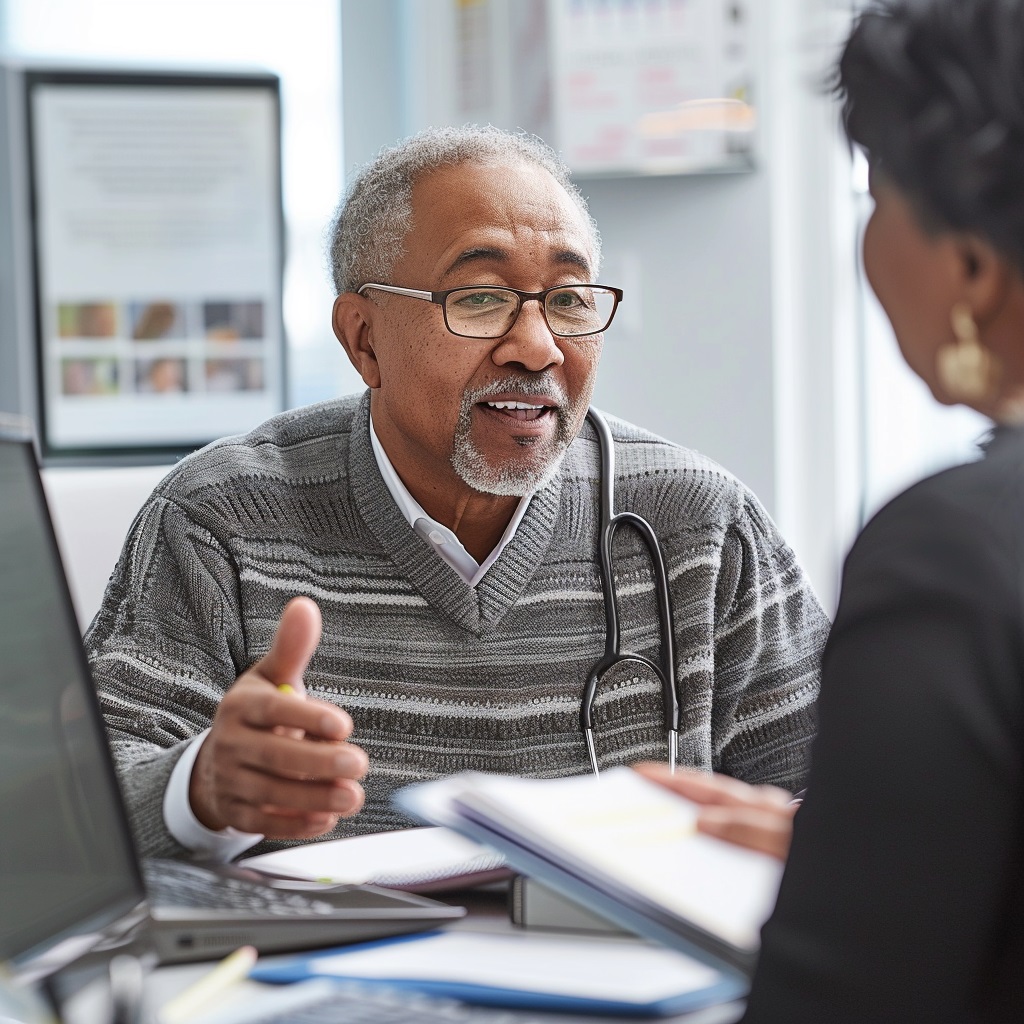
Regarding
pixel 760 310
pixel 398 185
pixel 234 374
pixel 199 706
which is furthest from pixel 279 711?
pixel 234 374

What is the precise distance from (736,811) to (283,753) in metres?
0.36

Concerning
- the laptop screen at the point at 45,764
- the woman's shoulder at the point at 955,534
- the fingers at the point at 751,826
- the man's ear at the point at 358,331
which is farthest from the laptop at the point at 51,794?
the man's ear at the point at 358,331

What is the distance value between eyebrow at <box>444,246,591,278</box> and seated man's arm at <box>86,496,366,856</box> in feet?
1.46

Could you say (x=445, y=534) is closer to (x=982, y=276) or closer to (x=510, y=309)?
(x=510, y=309)

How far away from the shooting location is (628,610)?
1.59 metres

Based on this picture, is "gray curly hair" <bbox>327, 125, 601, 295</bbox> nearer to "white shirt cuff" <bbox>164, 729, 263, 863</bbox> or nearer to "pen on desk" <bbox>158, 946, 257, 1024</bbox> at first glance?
"white shirt cuff" <bbox>164, 729, 263, 863</bbox>

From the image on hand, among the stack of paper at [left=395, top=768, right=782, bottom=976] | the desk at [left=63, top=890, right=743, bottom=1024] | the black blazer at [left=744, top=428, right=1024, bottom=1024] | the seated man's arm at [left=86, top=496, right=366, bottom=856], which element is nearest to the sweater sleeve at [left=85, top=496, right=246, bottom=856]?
the seated man's arm at [left=86, top=496, right=366, bottom=856]

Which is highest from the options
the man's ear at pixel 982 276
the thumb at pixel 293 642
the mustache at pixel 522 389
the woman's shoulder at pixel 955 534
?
the man's ear at pixel 982 276

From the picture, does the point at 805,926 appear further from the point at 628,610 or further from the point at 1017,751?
the point at 628,610

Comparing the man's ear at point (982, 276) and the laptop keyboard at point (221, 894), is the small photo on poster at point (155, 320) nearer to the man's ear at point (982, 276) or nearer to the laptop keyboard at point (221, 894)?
the laptop keyboard at point (221, 894)

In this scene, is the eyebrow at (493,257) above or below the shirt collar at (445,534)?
above

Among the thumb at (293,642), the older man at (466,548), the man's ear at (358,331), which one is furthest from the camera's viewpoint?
the man's ear at (358,331)

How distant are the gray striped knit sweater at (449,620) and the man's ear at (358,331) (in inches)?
4.2

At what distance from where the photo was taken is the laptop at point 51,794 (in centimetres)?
69
